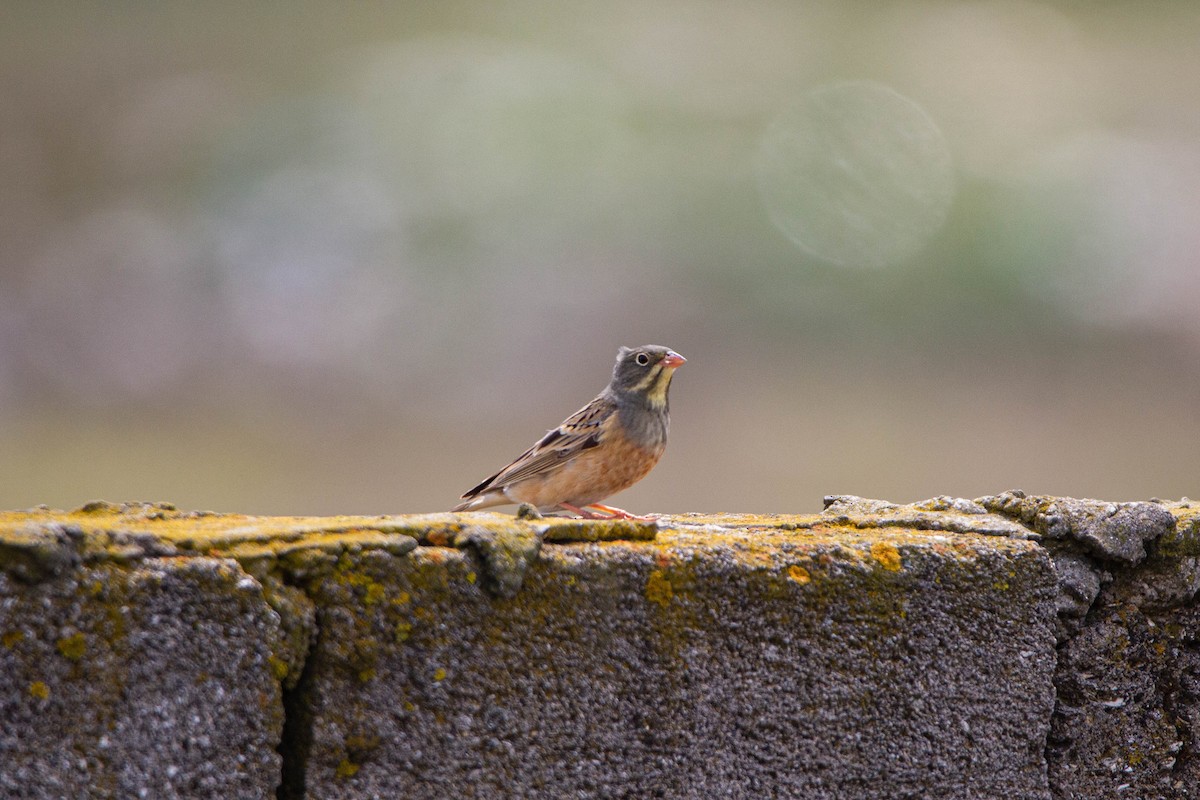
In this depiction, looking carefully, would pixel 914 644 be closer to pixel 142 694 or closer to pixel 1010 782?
pixel 1010 782

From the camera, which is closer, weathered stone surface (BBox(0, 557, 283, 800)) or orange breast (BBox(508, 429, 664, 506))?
weathered stone surface (BBox(0, 557, 283, 800))

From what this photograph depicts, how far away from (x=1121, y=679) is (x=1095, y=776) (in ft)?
0.72

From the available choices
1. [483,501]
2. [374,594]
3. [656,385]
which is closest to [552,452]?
[483,501]

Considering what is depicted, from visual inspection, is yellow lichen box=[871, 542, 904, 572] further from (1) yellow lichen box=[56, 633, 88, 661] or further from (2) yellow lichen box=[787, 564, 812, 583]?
(1) yellow lichen box=[56, 633, 88, 661]

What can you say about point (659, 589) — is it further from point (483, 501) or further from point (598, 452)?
point (483, 501)

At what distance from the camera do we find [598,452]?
4148 mm

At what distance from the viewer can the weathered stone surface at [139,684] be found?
1.60 meters

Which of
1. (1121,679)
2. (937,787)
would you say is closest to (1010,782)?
(937,787)

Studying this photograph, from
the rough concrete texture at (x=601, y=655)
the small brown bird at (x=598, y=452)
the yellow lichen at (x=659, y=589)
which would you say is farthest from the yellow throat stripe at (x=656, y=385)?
the yellow lichen at (x=659, y=589)

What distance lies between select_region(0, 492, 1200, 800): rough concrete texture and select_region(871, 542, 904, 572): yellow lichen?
0.03 feet

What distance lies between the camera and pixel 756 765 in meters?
2.14

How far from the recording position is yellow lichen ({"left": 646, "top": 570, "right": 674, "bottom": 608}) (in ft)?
6.81

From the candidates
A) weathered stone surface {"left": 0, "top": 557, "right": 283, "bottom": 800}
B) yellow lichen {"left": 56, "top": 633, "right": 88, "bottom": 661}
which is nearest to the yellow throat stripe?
weathered stone surface {"left": 0, "top": 557, "right": 283, "bottom": 800}

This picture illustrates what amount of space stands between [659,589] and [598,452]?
2.08 m
